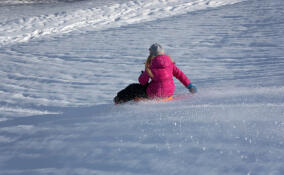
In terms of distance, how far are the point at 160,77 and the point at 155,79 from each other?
A: 0.17 feet

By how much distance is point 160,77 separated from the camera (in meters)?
2.76

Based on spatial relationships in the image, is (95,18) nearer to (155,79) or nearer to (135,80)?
(135,80)

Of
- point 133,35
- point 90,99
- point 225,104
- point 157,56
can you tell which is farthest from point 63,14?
point 225,104

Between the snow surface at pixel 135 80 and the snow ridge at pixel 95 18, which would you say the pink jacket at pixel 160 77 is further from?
the snow ridge at pixel 95 18

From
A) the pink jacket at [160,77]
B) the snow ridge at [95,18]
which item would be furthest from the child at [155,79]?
the snow ridge at [95,18]

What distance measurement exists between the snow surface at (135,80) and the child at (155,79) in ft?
0.49

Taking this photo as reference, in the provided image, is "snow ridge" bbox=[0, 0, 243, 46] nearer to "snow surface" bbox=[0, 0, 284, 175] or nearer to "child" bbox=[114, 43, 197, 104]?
"snow surface" bbox=[0, 0, 284, 175]

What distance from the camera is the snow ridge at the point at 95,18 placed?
816 centimetres

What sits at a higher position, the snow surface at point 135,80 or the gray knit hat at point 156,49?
the gray knit hat at point 156,49

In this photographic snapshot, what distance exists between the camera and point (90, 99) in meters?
4.02

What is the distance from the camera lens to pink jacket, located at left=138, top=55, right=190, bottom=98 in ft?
8.97

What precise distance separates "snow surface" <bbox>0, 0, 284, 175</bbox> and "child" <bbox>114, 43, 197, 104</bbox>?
148 mm

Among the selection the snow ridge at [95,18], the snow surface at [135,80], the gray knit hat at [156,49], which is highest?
the snow ridge at [95,18]

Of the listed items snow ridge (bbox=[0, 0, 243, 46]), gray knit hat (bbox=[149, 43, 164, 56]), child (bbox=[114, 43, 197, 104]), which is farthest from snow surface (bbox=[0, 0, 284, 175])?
gray knit hat (bbox=[149, 43, 164, 56])
